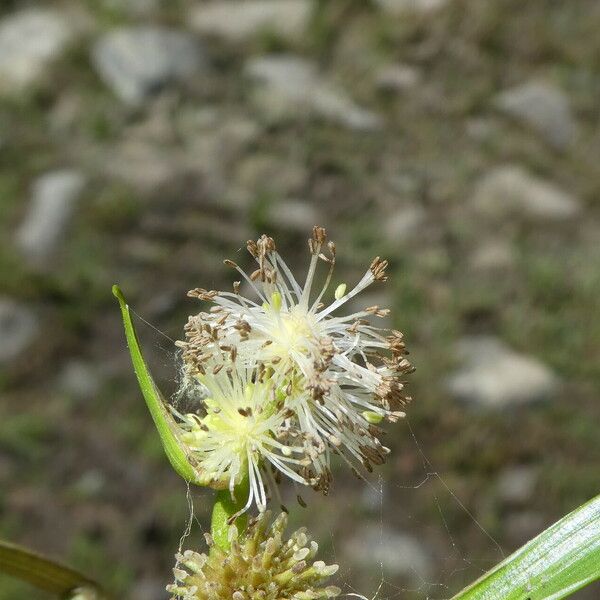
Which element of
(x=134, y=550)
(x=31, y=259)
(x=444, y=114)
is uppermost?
(x=444, y=114)

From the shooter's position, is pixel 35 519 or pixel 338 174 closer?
pixel 35 519

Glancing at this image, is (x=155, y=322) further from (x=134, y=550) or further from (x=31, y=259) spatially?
(x=134, y=550)

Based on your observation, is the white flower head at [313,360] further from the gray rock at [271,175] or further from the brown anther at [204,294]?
the gray rock at [271,175]

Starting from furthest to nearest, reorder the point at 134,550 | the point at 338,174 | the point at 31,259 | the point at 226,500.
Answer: the point at 338,174 < the point at 31,259 < the point at 134,550 < the point at 226,500

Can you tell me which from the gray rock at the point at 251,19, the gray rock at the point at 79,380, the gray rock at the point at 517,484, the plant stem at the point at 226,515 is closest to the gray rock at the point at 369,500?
the gray rock at the point at 517,484

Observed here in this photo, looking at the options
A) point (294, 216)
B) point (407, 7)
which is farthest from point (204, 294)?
point (407, 7)

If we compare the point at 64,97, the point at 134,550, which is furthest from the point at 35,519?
the point at 64,97
